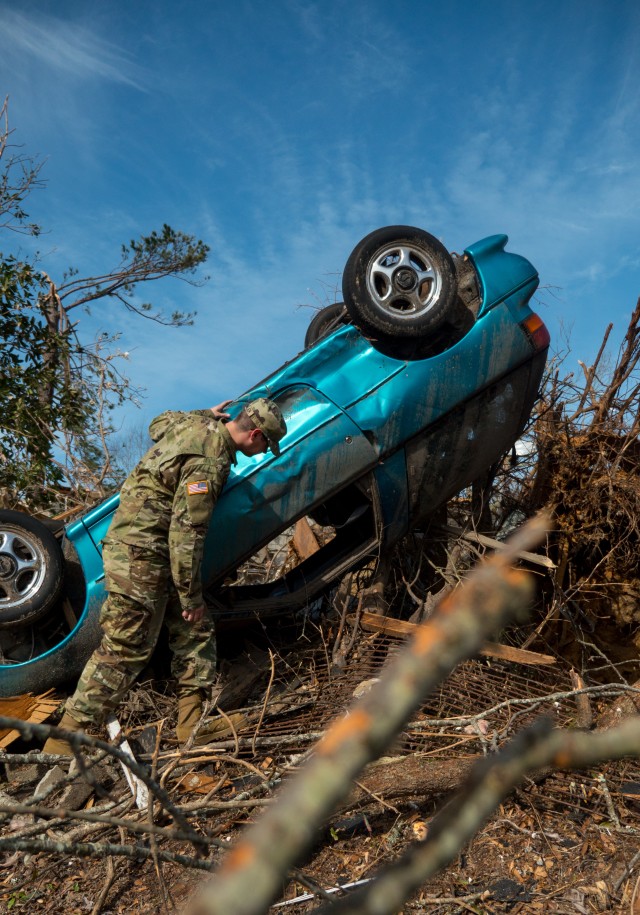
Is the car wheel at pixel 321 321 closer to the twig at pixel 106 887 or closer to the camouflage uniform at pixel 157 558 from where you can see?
the camouflage uniform at pixel 157 558

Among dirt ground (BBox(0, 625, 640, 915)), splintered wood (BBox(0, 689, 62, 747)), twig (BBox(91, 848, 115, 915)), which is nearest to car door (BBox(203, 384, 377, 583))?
dirt ground (BBox(0, 625, 640, 915))

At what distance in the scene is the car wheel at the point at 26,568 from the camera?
177 inches

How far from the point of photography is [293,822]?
1.45 ft

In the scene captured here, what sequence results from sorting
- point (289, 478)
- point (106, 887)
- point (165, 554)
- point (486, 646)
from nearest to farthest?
point (106, 887) → point (165, 554) → point (289, 478) → point (486, 646)

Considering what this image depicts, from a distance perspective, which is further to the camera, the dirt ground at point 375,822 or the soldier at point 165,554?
the soldier at point 165,554

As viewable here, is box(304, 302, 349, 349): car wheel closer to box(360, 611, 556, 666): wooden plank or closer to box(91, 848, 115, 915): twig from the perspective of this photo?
box(360, 611, 556, 666): wooden plank

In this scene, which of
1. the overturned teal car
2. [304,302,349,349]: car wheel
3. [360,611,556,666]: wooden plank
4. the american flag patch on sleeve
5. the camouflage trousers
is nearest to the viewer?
the american flag patch on sleeve

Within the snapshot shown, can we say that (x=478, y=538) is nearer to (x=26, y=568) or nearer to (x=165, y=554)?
(x=165, y=554)

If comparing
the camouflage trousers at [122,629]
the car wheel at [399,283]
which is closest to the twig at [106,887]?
the camouflage trousers at [122,629]

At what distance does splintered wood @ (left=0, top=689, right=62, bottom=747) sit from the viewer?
14.8 feet

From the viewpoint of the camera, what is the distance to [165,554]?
451 cm

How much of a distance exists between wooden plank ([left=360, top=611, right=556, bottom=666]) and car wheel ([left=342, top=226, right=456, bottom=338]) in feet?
6.28

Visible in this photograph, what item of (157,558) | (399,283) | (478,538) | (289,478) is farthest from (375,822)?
(399,283)

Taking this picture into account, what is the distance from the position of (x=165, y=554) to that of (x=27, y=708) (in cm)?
128
